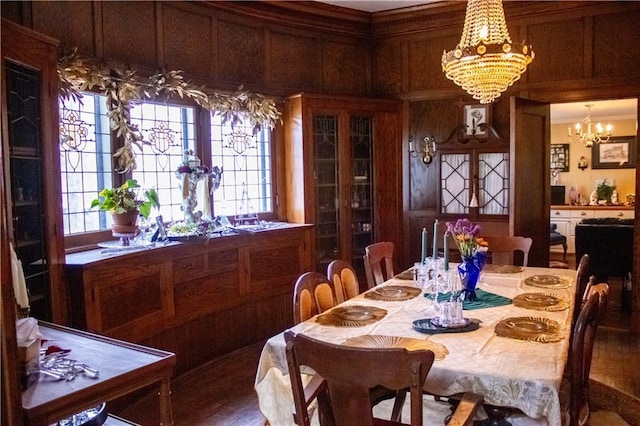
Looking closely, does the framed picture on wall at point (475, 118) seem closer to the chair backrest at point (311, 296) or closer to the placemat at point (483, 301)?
the placemat at point (483, 301)

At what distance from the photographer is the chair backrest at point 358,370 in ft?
5.36

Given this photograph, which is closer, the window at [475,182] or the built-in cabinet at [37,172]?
the built-in cabinet at [37,172]

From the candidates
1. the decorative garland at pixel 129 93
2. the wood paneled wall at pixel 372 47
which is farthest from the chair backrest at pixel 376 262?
the wood paneled wall at pixel 372 47

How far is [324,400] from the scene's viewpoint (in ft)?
6.97

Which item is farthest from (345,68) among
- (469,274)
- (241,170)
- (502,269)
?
(469,274)

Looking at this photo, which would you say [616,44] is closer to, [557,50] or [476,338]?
[557,50]

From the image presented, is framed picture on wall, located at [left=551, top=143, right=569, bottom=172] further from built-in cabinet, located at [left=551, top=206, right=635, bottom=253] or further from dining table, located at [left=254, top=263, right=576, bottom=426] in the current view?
dining table, located at [left=254, top=263, right=576, bottom=426]

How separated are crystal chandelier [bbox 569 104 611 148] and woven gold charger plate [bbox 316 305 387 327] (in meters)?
7.57

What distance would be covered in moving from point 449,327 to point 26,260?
2113 millimetres

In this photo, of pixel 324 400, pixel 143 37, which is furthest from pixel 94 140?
pixel 324 400

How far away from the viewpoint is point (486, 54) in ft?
10.7

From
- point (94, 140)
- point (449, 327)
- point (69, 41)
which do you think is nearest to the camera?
point (449, 327)

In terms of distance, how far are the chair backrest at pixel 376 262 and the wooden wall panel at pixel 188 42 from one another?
2087 mm

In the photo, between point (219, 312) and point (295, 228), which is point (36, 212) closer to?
point (219, 312)
